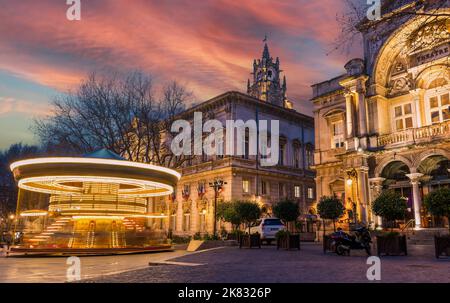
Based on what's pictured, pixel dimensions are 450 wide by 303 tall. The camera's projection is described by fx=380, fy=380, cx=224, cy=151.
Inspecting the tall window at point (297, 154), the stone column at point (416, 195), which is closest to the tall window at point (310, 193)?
the tall window at point (297, 154)

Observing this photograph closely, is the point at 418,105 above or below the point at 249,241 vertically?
above

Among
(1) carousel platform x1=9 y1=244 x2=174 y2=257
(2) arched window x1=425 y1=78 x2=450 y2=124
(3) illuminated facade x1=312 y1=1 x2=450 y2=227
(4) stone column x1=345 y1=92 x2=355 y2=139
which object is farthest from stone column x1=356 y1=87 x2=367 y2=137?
(1) carousel platform x1=9 y1=244 x2=174 y2=257

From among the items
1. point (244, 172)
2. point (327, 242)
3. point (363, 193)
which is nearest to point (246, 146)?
point (244, 172)

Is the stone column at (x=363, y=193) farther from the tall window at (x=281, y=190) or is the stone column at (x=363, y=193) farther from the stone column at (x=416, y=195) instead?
the tall window at (x=281, y=190)

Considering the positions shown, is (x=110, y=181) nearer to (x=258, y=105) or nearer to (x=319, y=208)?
(x=319, y=208)

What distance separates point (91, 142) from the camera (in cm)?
3284

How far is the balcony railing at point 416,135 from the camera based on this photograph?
23.2 meters

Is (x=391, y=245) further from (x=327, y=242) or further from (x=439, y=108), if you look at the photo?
(x=439, y=108)

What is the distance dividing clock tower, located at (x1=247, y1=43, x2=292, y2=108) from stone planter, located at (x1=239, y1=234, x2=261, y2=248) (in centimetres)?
8339

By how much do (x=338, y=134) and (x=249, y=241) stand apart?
1472cm

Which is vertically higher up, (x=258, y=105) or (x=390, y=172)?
(x=258, y=105)

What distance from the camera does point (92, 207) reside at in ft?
65.5
